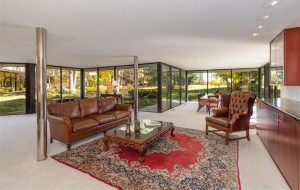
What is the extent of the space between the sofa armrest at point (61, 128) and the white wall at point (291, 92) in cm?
467

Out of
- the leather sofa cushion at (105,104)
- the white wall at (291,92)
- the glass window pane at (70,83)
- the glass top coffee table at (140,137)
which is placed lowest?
the glass top coffee table at (140,137)

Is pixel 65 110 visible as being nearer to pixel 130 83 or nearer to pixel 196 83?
pixel 130 83

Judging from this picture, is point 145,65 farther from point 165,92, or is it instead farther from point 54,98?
point 54,98

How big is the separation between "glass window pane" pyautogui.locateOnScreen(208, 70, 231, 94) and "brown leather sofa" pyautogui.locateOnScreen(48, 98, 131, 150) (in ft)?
24.6

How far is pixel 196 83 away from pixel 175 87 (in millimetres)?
2620

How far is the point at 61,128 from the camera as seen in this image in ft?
10.9

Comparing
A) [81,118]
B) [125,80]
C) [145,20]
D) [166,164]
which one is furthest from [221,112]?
[125,80]

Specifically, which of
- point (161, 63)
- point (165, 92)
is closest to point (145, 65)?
point (161, 63)

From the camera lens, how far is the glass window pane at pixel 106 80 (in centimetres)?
918

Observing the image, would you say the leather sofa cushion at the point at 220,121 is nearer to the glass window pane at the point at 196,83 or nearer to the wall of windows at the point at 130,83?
the wall of windows at the point at 130,83

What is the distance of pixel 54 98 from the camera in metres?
8.68

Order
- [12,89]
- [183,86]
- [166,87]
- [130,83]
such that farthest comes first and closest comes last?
[183,86]
[130,83]
[166,87]
[12,89]

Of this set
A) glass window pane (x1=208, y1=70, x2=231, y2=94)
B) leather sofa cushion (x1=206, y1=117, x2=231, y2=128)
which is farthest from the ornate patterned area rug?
glass window pane (x1=208, y1=70, x2=231, y2=94)

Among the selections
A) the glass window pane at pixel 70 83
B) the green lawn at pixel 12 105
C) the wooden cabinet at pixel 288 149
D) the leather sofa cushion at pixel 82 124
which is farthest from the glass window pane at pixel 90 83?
the wooden cabinet at pixel 288 149
